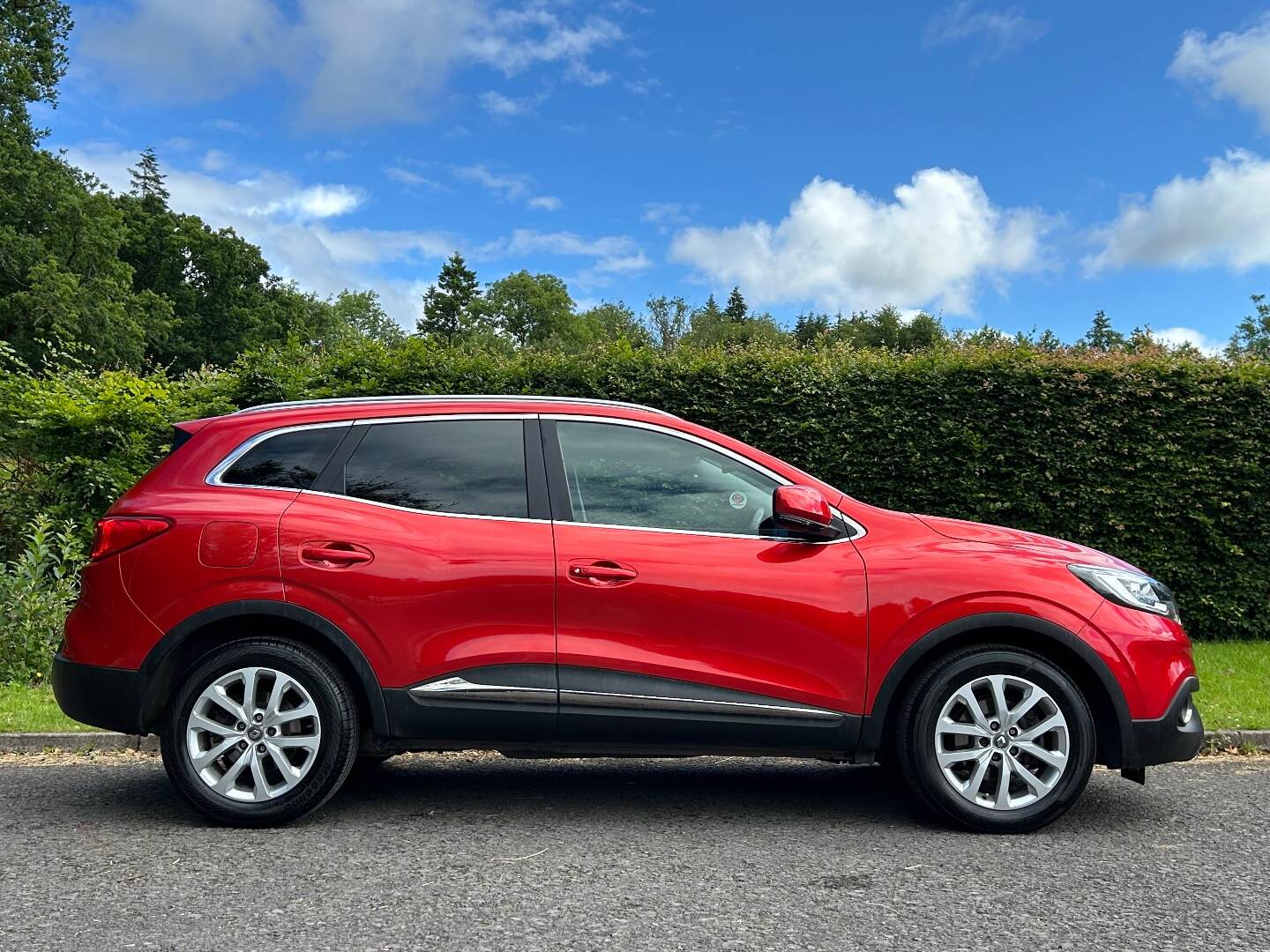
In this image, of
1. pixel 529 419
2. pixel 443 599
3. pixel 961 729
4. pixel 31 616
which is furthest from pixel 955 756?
pixel 31 616

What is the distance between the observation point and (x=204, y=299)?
6269cm

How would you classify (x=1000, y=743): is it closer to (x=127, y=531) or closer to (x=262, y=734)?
(x=262, y=734)

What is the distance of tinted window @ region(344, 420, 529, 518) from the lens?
4727mm

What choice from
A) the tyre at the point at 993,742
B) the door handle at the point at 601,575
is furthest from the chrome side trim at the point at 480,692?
the tyre at the point at 993,742

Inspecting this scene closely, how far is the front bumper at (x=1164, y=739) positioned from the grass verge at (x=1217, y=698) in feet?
7.27

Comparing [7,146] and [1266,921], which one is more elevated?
[7,146]

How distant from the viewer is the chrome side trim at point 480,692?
14.7 feet

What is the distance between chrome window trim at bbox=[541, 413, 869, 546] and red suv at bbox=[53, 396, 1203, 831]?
0.02m

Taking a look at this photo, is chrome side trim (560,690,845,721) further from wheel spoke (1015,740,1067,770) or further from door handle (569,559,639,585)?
wheel spoke (1015,740,1067,770)

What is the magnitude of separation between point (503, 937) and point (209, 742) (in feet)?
6.16

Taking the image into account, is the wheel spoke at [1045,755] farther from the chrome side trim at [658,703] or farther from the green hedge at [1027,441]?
the green hedge at [1027,441]

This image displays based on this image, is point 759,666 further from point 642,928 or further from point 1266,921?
point 1266,921

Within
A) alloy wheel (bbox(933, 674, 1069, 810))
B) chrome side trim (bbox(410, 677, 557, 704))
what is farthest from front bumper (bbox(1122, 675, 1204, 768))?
chrome side trim (bbox(410, 677, 557, 704))

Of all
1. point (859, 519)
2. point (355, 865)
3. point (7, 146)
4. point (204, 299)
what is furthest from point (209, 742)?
point (204, 299)
